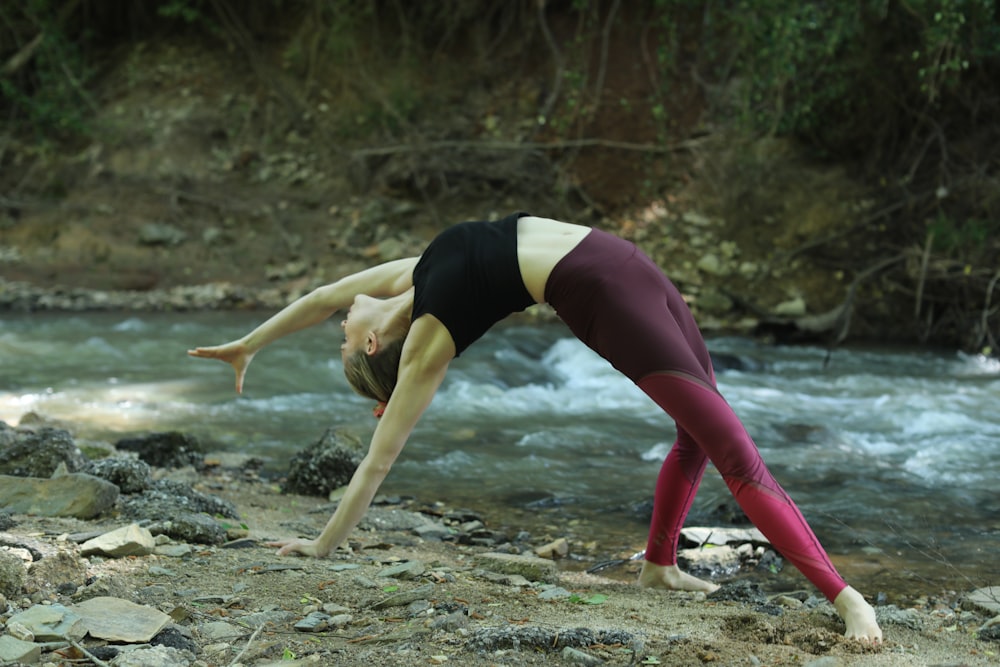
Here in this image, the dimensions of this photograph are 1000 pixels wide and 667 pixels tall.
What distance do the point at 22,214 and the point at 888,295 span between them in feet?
33.9

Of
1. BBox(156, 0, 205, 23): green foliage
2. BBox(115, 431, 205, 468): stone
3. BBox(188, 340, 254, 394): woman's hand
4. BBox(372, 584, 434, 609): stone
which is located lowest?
BBox(115, 431, 205, 468): stone

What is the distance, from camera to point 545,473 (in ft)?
17.2

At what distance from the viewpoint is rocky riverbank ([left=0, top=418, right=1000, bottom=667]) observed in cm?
233

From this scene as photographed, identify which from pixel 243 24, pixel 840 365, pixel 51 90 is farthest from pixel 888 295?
pixel 51 90

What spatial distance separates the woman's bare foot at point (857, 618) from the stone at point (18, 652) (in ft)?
6.24

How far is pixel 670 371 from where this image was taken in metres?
2.64

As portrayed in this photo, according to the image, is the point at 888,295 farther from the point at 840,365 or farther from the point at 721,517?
the point at 721,517

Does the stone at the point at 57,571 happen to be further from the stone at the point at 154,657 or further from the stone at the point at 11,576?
the stone at the point at 154,657

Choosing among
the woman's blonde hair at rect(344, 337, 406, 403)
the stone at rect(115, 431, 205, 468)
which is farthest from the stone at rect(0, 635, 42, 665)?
the stone at rect(115, 431, 205, 468)

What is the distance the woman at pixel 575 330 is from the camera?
2.63 metres

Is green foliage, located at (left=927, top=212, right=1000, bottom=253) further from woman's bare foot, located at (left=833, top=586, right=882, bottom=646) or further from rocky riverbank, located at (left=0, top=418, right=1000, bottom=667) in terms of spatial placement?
woman's bare foot, located at (left=833, top=586, right=882, bottom=646)

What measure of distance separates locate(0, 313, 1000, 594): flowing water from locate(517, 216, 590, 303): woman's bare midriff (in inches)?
66.1

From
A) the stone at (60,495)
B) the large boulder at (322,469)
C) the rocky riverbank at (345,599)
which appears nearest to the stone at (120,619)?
the rocky riverbank at (345,599)

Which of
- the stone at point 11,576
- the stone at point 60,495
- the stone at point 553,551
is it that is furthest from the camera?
the stone at point 553,551
